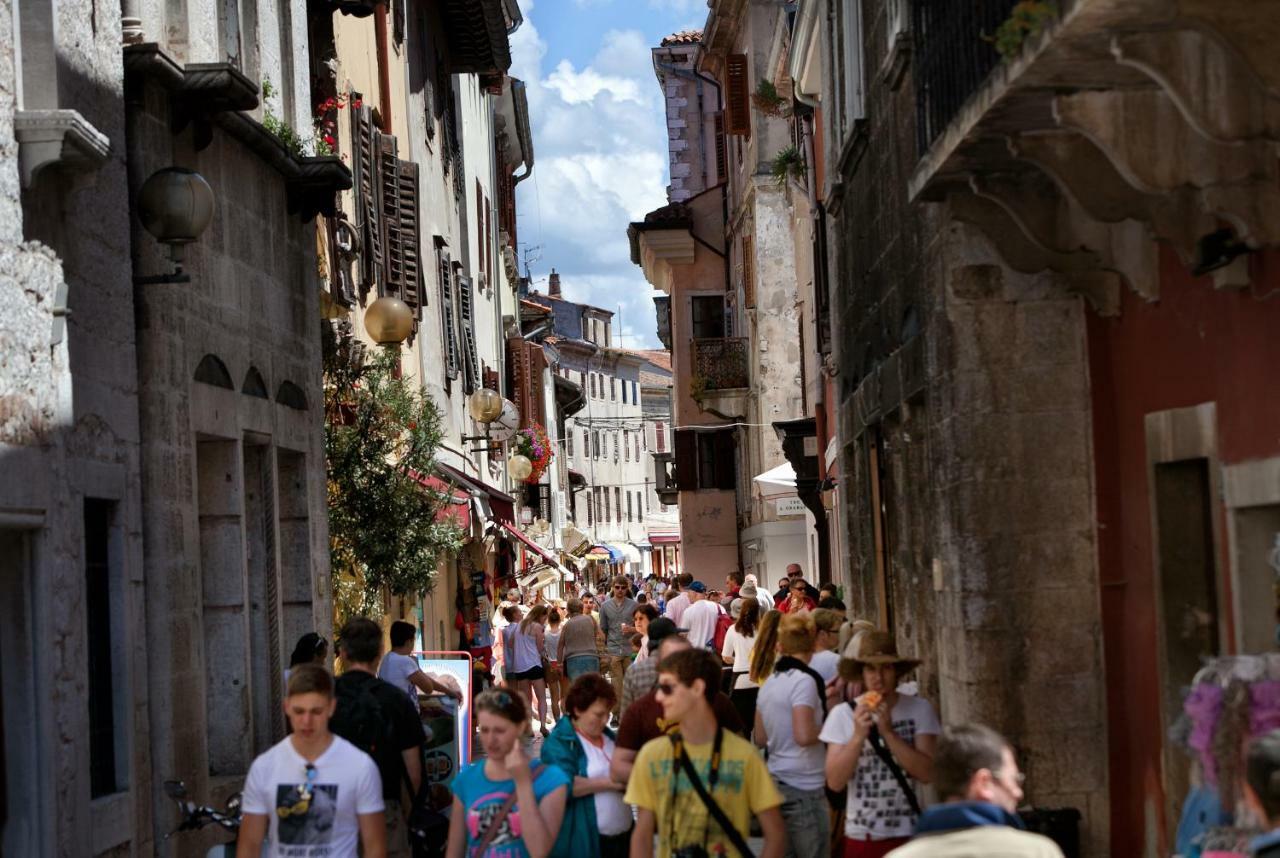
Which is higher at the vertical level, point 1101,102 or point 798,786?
point 1101,102

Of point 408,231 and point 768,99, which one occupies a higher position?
point 768,99

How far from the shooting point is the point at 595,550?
72625 millimetres

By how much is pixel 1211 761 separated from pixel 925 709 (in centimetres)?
293

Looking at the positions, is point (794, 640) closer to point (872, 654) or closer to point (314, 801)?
point (872, 654)

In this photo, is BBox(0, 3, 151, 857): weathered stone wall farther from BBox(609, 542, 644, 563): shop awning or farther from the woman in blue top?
BBox(609, 542, 644, 563): shop awning

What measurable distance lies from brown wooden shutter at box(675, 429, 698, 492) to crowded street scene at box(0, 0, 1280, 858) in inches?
1045

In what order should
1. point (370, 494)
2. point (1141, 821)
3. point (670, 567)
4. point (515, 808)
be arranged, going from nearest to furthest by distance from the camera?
point (515, 808) → point (1141, 821) → point (370, 494) → point (670, 567)

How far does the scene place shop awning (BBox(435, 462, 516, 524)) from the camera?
2366 cm

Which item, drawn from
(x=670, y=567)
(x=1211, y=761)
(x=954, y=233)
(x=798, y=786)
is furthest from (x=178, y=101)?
(x=670, y=567)

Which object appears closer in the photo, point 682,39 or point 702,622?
point 702,622

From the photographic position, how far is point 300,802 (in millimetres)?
7430

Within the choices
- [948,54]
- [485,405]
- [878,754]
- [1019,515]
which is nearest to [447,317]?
[485,405]

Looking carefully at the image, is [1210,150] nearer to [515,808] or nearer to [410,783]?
[515,808]

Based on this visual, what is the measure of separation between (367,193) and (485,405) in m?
8.01
